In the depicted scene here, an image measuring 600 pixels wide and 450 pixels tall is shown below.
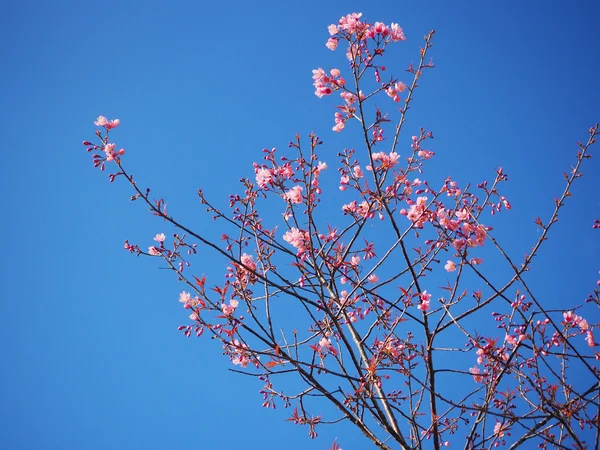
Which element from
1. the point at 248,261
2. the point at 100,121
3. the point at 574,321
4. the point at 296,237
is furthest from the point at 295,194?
the point at 574,321

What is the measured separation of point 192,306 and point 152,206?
0.68 metres

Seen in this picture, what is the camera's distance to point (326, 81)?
119 inches

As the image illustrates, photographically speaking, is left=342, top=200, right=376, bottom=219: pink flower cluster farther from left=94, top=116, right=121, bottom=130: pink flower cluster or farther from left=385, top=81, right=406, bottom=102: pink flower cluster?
left=94, top=116, right=121, bottom=130: pink flower cluster

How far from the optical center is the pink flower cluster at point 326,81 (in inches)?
117

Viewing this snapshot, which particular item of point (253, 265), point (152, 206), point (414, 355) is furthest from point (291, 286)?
point (414, 355)

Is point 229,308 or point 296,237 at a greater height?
point 296,237

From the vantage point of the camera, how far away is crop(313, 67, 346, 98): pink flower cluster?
297 cm

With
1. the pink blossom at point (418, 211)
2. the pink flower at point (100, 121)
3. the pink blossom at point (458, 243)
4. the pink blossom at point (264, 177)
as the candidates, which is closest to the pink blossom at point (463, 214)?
the pink blossom at point (458, 243)

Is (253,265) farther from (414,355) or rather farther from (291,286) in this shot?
(414,355)

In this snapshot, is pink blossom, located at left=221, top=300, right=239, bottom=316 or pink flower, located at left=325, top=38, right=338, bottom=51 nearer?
pink blossom, located at left=221, top=300, right=239, bottom=316

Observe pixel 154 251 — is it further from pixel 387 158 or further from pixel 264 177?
pixel 387 158

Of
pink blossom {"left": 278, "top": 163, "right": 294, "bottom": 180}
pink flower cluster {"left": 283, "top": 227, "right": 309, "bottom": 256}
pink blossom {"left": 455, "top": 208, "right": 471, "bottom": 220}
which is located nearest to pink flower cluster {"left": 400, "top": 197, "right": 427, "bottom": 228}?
pink blossom {"left": 455, "top": 208, "right": 471, "bottom": 220}

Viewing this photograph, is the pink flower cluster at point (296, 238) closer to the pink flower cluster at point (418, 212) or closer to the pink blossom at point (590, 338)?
the pink flower cluster at point (418, 212)

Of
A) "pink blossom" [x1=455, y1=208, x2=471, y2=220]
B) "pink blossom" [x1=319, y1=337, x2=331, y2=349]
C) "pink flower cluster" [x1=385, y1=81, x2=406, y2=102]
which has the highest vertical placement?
"pink flower cluster" [x1=385, y1=81, x2=406, y2=102]
